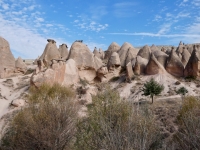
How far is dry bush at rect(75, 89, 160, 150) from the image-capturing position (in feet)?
20.6

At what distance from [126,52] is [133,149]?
26.6 m

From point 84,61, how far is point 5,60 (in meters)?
8.51

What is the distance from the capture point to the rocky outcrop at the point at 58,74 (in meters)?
19.7

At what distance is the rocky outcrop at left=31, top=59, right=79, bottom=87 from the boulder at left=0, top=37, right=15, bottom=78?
597cm

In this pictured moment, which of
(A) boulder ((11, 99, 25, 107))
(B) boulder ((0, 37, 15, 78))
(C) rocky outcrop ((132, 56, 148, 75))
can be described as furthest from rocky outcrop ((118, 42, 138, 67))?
(A) boulder ((11, 99, 25, 107))

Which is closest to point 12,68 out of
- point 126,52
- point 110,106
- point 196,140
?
point 126,52

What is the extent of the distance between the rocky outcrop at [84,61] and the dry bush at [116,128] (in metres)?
14.9

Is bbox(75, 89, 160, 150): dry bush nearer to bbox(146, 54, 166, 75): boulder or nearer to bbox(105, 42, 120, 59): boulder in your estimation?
bbox(146, 54, 166, 75): boulder

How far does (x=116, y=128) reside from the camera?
7188mm

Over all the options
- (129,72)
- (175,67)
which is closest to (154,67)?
(175,67)

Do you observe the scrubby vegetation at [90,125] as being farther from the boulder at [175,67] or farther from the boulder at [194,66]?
the boulder at [175,67]

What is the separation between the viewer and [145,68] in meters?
26.1

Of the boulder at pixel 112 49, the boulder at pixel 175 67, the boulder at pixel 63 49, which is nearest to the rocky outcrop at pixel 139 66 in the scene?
the boulder at pixel 175 67

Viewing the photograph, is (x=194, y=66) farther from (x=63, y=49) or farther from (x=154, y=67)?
(x=63, y=49)
